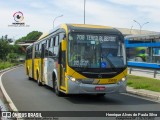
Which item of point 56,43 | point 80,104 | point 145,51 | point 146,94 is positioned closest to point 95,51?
point 80,104

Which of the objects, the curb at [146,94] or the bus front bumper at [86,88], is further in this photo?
the curb at [146,94]

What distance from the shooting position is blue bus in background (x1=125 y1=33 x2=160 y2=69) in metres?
36.4

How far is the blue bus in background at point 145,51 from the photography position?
120 feet

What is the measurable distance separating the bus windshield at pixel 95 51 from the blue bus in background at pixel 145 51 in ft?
65.6

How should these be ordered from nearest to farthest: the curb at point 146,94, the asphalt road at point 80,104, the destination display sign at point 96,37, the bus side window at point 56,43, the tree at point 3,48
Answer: the asphalt road at point 80,104 < the destination display sign at point 96,37 < the curb at point 146,94 < the bus side window at point 56,43 < the tree at point 3,48

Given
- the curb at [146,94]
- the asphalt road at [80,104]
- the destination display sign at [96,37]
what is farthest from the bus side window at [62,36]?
the curb at [146,94]

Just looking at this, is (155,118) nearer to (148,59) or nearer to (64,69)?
(64,69)

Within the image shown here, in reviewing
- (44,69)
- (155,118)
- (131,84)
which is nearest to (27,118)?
(155,118)

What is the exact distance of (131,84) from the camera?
853 inches

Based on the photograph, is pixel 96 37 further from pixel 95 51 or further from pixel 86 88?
pixel 86 88

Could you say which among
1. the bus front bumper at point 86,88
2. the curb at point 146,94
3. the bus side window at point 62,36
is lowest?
the curb at point 146,94

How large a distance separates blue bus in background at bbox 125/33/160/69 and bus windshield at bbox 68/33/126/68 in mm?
19992

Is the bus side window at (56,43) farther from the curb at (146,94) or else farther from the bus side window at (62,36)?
the curb at (146,94)

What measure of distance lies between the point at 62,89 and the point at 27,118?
16.8 feet
